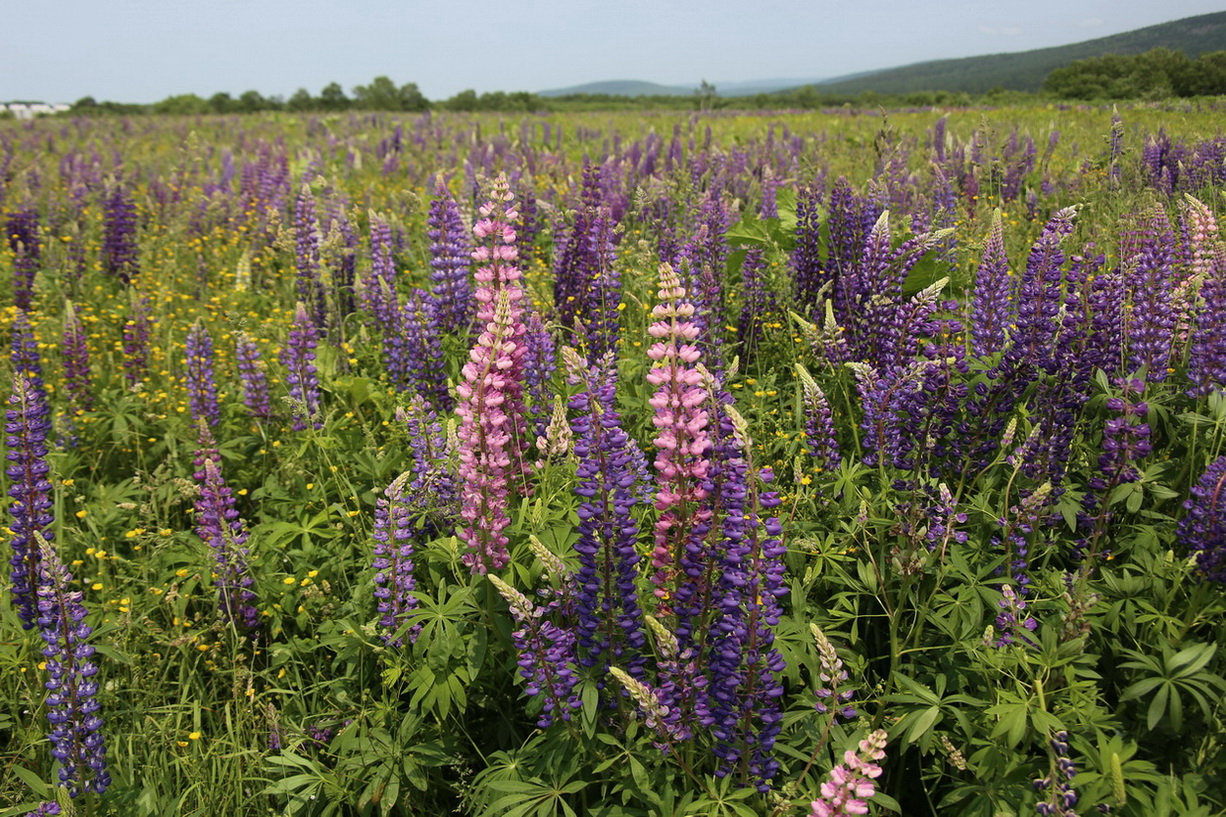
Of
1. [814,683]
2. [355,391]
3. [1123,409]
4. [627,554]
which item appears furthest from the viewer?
[355,391]

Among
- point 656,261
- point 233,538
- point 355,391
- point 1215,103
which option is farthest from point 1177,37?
point 233,538

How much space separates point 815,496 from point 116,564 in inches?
129

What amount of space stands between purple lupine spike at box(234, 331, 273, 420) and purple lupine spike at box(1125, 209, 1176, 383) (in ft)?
13.7

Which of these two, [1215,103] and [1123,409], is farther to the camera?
[1215,103]

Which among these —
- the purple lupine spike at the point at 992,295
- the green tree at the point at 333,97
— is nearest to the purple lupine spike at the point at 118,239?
the purple lupine spike at the point at 992,295

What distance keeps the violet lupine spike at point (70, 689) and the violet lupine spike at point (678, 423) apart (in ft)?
6.14

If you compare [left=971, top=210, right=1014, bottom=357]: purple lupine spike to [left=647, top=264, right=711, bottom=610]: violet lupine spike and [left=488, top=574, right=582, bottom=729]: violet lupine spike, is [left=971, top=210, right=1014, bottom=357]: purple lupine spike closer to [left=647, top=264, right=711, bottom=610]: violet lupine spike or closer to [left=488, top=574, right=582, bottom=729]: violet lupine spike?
[left=647, top=264, right=711, bottom=610]: violet lupine spike

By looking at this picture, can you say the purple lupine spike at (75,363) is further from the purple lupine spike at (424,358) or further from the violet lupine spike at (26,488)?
the purple lupine spike at (424,358)

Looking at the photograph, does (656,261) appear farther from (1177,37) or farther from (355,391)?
(1177,37)

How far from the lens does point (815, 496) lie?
3.03 metres

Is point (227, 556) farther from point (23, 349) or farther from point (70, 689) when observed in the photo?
point (23, 349)

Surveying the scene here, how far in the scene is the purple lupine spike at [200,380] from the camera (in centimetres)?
398

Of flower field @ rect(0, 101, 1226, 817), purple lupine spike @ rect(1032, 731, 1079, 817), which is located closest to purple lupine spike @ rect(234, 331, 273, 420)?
flower field @ rect(0, 101, 1226, 817)

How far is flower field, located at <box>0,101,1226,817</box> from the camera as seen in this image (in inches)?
78.7
